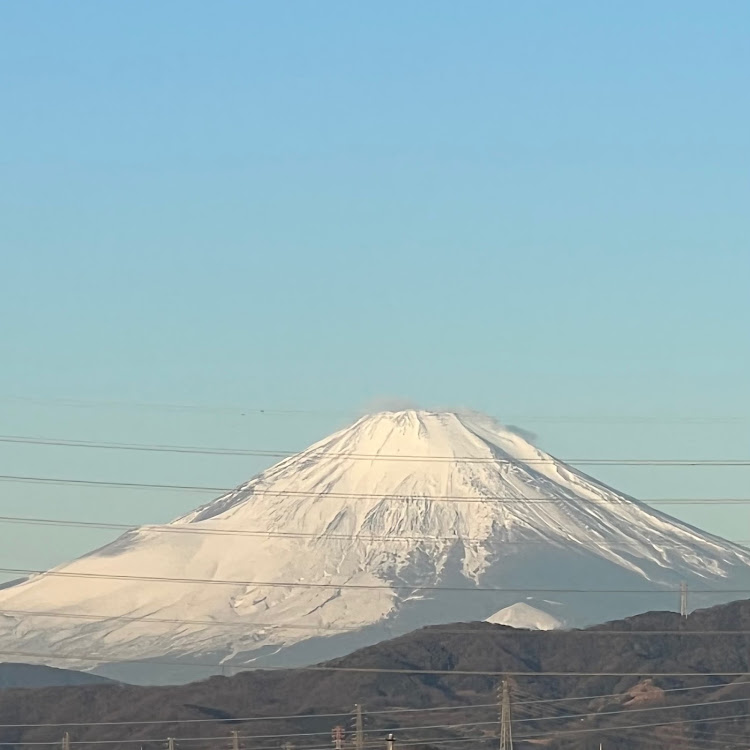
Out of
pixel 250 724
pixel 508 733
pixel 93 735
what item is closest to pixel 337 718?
pixel 250 724

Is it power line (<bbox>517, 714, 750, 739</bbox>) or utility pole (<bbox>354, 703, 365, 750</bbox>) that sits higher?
power line (<bbox>517, 714, 750, 739</bbox>)

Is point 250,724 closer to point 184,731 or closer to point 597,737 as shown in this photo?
point 184,731

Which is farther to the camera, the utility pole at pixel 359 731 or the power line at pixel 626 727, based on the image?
the power line at pixel 626 727

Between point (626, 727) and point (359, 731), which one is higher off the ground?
point (626, 727)

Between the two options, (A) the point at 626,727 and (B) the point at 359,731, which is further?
(A) the point at 626,727

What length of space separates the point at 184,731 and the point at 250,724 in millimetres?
7813

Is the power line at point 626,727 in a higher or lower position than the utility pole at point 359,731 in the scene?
higher

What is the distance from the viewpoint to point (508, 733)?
87000 mm

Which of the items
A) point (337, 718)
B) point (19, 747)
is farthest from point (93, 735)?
point (337, 718)

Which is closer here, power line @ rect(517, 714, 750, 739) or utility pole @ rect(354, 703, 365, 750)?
utility pole @ rect(354, 703, 365, 750)

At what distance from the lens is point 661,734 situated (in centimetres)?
18738

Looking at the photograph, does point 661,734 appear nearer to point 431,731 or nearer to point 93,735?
point 431,731

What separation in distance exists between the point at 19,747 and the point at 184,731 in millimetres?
18465

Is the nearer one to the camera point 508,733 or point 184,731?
point 508,733
